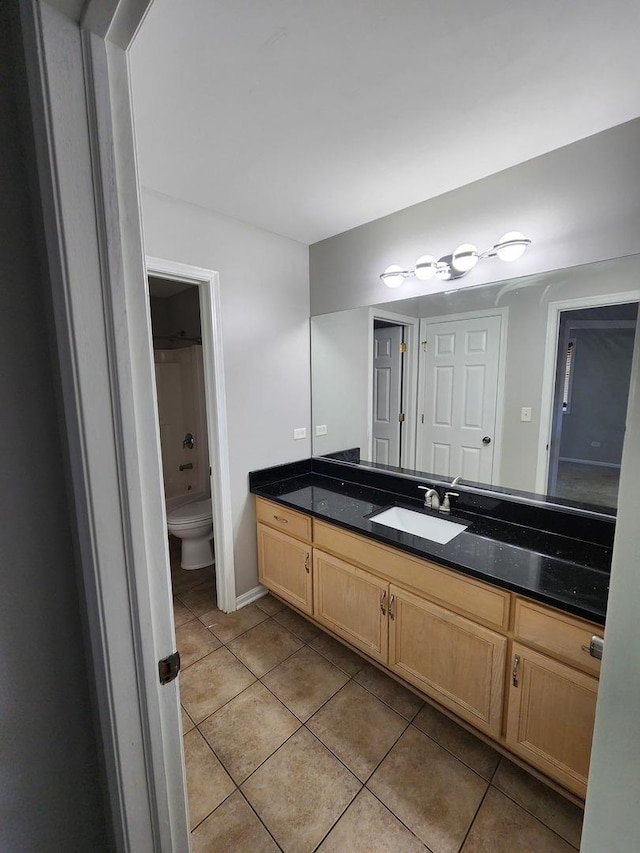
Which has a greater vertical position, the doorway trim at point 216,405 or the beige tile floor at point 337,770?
the doorway trim at point 216,405

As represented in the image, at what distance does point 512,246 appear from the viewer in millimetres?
1540

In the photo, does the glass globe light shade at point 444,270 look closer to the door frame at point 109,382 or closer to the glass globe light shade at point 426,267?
the glass globe light shade at point 426,267

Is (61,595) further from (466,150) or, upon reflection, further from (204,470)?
(204,470)

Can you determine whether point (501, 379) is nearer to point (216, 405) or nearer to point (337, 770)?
point (216, 405)

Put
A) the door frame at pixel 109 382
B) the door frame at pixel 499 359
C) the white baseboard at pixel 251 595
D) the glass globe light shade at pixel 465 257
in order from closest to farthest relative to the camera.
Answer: the door frame at pixel 109 382
the glass globe light shade at pixel 465 257
the door frame at pixel 499 359
the white baseboard at pixel 251 595

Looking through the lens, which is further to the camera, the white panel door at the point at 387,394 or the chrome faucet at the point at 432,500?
the white panel door at the point at 387,394

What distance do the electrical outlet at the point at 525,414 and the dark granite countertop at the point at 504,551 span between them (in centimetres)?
51

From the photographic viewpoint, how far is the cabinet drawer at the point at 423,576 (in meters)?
1.36

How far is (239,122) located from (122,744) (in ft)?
5.98

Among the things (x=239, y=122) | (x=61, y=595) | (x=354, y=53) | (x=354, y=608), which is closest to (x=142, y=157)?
(x=239, y=122)

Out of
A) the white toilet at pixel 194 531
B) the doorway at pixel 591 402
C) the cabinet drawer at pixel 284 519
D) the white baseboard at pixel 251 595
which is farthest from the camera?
the white toilet at pixel 194 531

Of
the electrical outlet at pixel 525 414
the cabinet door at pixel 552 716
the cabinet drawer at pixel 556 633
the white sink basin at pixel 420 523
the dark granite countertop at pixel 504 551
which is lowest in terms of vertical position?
the cabinet door at pixel 552 716

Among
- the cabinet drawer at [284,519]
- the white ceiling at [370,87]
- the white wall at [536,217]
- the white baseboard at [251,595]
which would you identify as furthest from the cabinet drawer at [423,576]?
the white ceiling at [370,87]

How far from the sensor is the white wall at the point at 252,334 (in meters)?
1.99
